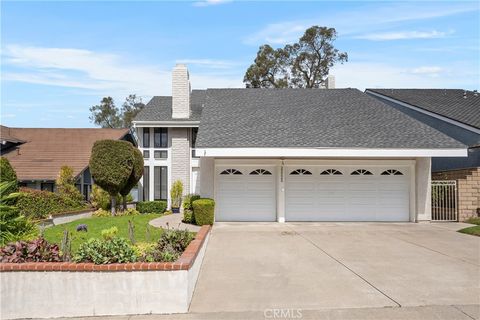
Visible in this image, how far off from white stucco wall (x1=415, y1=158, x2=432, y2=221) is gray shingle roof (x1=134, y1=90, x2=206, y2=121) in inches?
509

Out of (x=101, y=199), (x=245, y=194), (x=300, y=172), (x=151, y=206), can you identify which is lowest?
(x=151, y=206)

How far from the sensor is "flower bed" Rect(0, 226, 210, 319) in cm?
620

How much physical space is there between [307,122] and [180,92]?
32.3ft

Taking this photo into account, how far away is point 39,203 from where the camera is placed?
16.8 meters

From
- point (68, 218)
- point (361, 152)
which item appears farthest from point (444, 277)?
point (68, 218)

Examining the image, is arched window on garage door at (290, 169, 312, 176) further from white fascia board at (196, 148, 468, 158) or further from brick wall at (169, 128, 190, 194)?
brick wall at (169, 128, 190, 194)

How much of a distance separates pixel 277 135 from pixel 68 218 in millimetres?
9396

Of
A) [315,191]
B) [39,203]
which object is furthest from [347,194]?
[39,203]

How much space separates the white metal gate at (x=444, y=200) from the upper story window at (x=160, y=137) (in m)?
15.0

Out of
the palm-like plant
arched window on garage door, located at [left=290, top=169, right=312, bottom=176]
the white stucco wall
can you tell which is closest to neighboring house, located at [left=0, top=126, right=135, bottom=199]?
arched window on garage door, located at [left=290, top=169, right=312, bottom=176]

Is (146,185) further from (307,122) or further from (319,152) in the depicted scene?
(319,152)

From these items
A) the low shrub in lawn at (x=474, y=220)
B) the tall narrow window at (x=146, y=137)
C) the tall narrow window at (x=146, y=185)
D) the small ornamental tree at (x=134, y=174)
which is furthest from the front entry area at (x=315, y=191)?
the tall narrow window at (x=146, y=137)

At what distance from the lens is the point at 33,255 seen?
6809 millimetres

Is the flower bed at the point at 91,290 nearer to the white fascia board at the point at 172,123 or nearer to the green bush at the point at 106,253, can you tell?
the green bush at the point at 106,253
